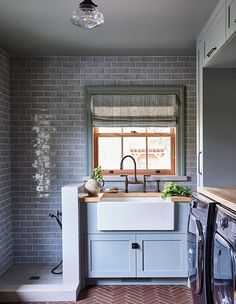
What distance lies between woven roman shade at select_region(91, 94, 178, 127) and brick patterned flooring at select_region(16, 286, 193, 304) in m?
1.81

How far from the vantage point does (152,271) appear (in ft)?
11.8

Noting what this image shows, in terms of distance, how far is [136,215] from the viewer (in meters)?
3.52

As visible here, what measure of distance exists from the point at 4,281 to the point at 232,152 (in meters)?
2.56

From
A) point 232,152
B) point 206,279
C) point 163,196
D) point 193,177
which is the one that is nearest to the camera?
point 206,279

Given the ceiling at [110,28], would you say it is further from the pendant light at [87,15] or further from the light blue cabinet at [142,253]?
the light blue cabinet at [142,253]

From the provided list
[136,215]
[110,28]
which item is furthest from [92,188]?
[110,28]

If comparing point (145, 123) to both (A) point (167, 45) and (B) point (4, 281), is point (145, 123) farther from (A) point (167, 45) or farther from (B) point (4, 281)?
(B) point (4, 281)

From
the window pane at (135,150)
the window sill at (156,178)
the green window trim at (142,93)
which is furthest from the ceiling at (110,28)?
the window sill at (156,178)

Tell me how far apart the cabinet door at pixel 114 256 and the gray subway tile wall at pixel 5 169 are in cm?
112

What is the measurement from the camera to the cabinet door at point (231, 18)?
7.85 feet

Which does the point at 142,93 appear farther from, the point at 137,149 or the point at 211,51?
the point at 211,51

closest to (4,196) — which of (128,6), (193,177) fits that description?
(193,177)

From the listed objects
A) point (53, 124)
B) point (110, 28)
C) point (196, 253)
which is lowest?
point (196, 253)

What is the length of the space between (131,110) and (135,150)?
484 mm
